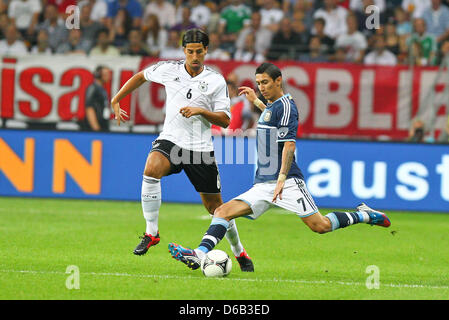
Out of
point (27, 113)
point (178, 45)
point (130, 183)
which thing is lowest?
point (130, 183)

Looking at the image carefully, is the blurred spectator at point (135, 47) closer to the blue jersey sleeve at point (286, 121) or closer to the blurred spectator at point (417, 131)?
the blurred spectator at point (417, 131)

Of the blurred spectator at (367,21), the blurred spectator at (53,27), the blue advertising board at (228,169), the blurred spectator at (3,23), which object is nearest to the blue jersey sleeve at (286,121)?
the blue advertising board at (228,169)

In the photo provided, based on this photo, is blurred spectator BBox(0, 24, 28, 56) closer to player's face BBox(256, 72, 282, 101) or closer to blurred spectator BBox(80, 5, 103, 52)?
blurred spectator BBox(80, 5, 103, 52)

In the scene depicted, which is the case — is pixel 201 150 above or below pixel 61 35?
below

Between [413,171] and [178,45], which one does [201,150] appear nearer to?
[413,171]

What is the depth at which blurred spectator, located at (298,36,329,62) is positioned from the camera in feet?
53.2

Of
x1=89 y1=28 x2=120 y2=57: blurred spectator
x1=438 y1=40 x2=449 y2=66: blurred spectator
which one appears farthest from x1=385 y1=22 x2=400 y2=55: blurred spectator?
x1=89 y1=28 x2=120 y2=57: blurred spectator

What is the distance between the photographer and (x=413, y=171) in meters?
14.5

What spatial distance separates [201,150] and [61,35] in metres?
10.2

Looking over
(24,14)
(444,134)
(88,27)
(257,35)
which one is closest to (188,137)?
(444,134)

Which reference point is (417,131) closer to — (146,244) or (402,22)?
(402,22)

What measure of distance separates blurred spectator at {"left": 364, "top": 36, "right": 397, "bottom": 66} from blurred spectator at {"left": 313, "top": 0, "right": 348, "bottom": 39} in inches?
43.3

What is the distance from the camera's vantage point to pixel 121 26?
18.3 metres
